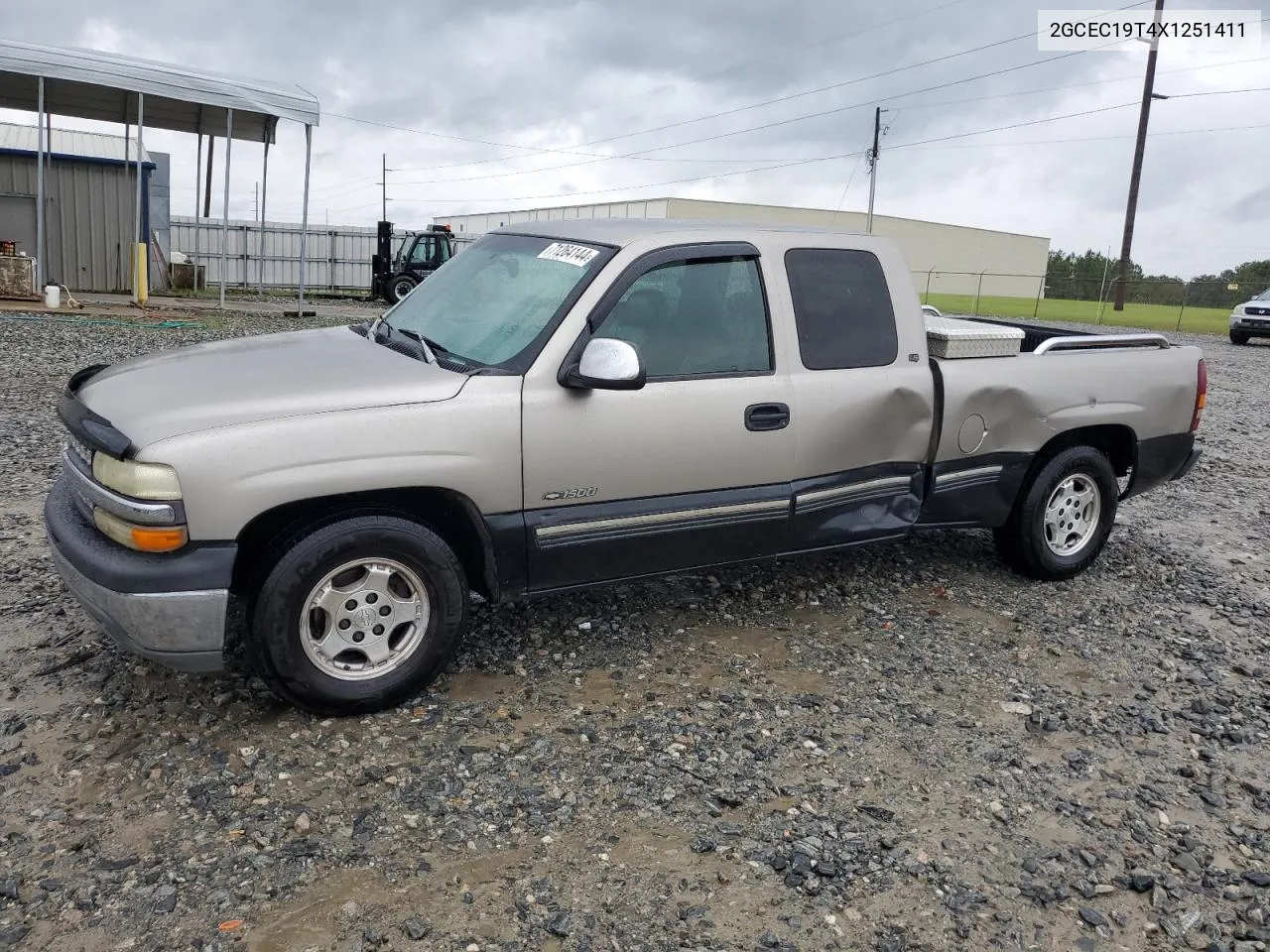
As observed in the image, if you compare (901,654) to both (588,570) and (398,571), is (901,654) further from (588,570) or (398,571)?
(398,571)

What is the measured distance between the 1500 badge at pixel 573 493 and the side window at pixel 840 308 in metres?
1.17

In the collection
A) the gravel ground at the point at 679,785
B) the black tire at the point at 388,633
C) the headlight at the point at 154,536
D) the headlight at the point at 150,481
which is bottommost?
the gravel ground at the point at 679,785

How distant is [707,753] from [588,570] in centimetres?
90

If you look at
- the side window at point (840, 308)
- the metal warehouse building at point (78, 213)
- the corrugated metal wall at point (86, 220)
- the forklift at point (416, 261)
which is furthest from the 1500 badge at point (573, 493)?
the forklift at point (416, 261)

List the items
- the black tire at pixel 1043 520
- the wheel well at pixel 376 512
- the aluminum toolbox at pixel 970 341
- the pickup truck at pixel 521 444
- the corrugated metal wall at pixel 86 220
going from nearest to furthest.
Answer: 1. the pickup truck at pixel 521 444
2. the wheel well at pixel 376 512
3. the aluminum toolbox at pixel 970 341
4. the black tire at pixel 1043 520
5. the corrugated metal wall at pixel 86 220

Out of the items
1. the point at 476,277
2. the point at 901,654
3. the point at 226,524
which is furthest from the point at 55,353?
the point at 901,654

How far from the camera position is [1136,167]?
116 feet

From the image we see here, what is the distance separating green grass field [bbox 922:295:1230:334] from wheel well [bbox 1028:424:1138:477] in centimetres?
2519

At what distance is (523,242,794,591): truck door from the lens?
391 cm

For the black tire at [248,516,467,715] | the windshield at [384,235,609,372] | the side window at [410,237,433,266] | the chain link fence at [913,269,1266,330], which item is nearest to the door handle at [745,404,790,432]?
the windshield at [384,235,609,372]

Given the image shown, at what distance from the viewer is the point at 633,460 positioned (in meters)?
4.04

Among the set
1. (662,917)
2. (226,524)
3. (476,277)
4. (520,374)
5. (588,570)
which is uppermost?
(476,277)

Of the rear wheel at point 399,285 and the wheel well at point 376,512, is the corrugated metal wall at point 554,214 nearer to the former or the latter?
the rear wheel at point 399,285

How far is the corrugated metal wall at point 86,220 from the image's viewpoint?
22312 millimetres
